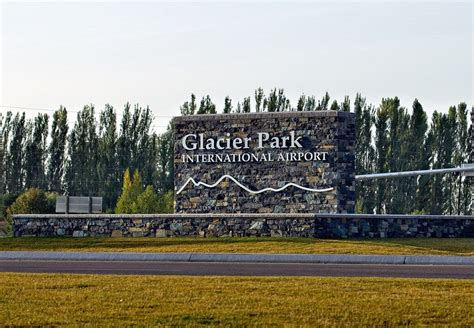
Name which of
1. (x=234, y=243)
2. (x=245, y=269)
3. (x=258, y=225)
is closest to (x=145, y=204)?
(x=258, y=225)

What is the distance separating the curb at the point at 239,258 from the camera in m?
Answer: 30.3

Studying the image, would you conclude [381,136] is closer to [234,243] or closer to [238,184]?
[238,184]

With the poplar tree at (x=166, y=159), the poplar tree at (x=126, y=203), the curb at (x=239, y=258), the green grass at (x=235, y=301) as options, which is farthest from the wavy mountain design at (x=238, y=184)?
the poplar tree at (x=166, y=159)

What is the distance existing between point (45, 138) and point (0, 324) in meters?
57.3

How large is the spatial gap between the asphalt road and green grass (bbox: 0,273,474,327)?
8.01 feet

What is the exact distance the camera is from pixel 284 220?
1455 inches

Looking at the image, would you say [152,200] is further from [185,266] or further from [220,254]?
[185,266]

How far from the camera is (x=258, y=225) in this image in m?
37.2

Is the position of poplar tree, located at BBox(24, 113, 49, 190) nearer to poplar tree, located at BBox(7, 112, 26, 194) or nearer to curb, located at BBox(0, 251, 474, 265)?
poplar tree, located at BBox(7, 112, 26, 194)

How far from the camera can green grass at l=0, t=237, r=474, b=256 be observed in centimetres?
3281

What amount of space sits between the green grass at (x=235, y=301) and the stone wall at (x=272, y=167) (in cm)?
1524

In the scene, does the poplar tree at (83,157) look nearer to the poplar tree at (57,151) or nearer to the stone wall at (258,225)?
the poplar tree at (57,151)

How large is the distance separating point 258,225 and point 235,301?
62.4 ft

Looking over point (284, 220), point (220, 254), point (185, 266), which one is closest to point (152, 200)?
point (284, 220)
